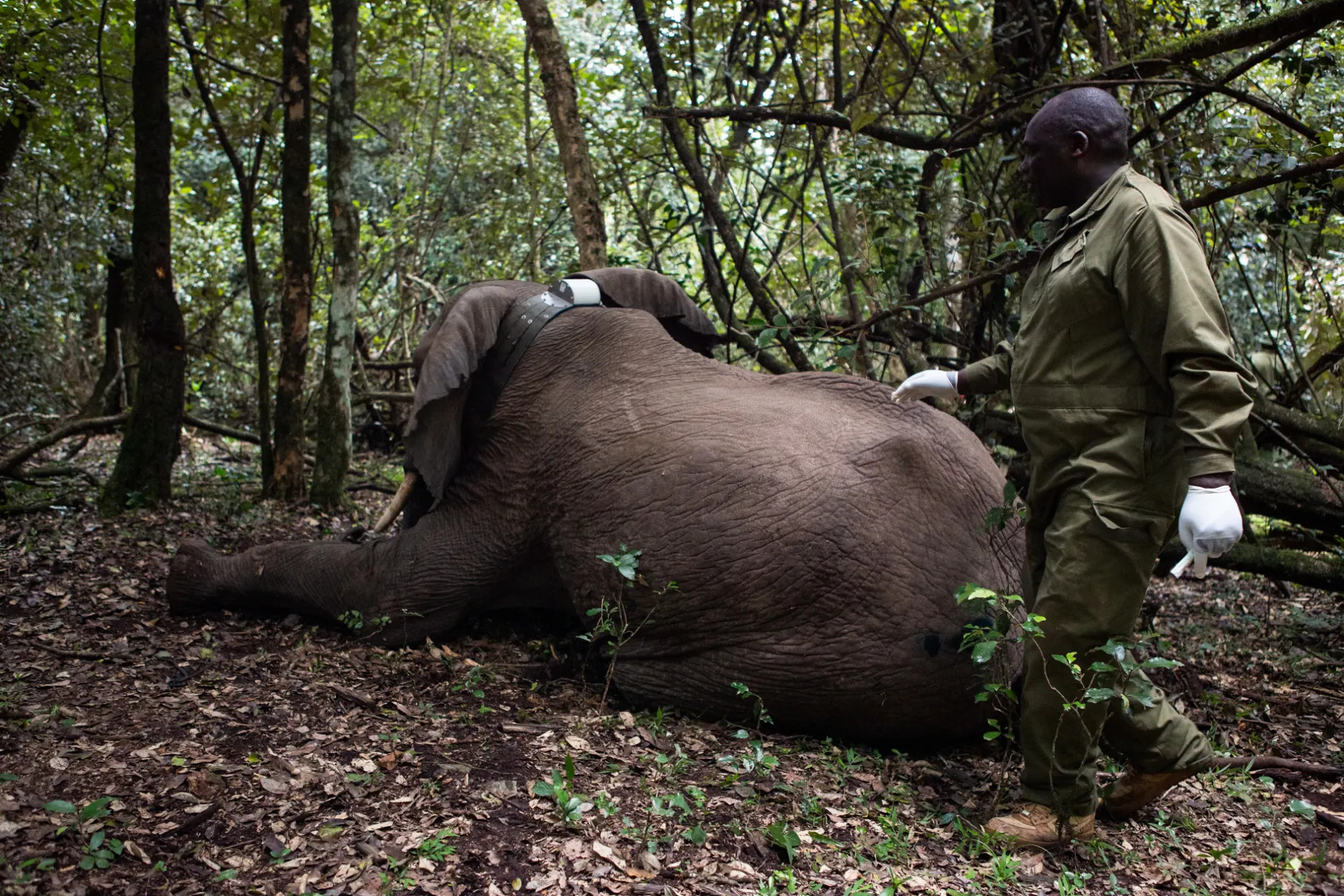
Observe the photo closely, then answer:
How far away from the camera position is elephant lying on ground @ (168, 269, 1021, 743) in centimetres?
362

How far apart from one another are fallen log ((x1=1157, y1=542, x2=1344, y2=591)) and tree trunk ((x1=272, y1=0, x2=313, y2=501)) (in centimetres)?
530

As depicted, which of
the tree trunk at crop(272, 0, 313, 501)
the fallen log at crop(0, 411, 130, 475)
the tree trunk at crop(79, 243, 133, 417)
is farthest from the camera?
the tree trunk at crop(79, 243, 133, 417)

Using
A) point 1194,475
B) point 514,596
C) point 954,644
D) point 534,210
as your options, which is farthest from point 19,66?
point 1194,475

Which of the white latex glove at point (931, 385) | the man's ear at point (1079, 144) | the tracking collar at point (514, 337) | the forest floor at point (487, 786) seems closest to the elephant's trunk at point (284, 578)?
the forest floor at point (487, 786)

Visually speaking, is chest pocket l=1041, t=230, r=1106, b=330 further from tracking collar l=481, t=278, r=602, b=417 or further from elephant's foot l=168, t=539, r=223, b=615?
elephant's foot l=168, t=539, r=223, b=615

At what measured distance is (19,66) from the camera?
6.50m

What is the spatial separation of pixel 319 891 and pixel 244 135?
749 centimetres

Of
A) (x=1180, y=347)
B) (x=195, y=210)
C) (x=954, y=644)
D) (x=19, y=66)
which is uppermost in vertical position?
(x=19, y=66)

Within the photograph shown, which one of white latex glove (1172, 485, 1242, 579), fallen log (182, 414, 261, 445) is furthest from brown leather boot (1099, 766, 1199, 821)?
fallen log (182, 414, 261, 445)

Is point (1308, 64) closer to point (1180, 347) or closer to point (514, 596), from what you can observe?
point (1180, 347)

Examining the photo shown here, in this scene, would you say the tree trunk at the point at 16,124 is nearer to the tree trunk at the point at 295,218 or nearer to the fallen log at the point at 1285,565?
the tree trunk at the point at 295,218

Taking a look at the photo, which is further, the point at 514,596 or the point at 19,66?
the point at 19,66

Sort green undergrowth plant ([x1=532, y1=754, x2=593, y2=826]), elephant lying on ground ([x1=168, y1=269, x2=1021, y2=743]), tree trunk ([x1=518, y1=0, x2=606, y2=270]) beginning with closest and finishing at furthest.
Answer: green undergrowth plant ([x1=532, y1=754, x2=593, y2=826]), elephant lying on ground ([x1=168, y1=269, x2=1021, y2=743]), tree trunk ([x1=518, y1=0, x2=606, y2=270])

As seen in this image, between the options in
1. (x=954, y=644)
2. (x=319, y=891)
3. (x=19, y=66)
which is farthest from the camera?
(x=19, y=66)
